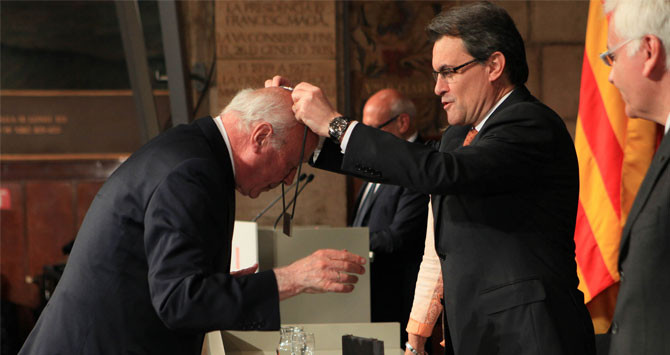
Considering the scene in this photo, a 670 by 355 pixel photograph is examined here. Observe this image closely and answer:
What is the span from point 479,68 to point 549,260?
0.50 meters

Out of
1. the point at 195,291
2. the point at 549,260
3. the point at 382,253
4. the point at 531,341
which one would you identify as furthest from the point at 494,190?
the point at 382,253

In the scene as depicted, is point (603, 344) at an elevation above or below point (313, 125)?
below

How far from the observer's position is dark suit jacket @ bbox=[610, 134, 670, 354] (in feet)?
4.11

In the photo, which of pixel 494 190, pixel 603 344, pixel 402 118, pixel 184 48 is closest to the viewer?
Answer: pixel 603 344

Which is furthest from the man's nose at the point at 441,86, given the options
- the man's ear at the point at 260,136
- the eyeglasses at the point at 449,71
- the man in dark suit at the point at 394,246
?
the man in dark suit at the point at 394,246

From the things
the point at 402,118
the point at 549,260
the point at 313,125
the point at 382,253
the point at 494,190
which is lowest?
the point at 382,253

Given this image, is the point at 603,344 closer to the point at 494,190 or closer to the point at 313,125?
the point at 494,190

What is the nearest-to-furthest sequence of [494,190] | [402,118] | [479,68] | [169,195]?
1. [169,195]
2. [494,190]
3. [479,68]
4. [402,118]

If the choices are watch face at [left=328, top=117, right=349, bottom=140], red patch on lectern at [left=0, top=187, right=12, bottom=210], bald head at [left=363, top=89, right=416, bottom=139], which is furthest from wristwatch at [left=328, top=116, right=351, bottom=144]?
red patch on lectern at [left=0, top=187, right=12, bottom=210]

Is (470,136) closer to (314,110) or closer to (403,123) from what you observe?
(314,110)

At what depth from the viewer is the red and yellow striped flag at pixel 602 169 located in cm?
304

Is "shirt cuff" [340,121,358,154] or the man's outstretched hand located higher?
the man's outstretched hand

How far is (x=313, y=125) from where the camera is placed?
165 centimetres

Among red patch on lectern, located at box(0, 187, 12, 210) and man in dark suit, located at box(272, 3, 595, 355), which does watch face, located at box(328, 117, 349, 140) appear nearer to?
man in dark suit, located at box(272, 3, 595, 355)
